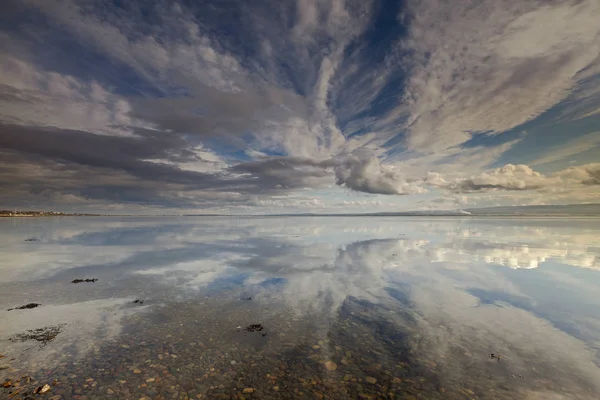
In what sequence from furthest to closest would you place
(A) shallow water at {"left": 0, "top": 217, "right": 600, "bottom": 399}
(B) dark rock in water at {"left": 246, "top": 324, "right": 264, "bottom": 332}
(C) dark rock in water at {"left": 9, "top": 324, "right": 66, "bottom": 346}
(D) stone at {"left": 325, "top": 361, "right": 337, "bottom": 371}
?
(B) dark rock in water at {"left": 246, "top": 324, "right": 264, "bottom": 332}, (C) dark rock in water at {"left": 9, "top": 324, "right": 66, "bottom": 346}, (D) stone at {"left": 325, "top": 361, "right": 337, "bottom": 371}, (A) shallow water at {"left": 0, "top": 217, "right": 600, "bottom": 399}

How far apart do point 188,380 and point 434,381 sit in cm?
788

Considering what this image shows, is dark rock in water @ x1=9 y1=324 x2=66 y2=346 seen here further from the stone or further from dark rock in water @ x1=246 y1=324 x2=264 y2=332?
the stone

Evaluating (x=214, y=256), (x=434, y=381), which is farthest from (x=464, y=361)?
(x=214, y=256)

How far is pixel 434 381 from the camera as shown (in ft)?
28.8

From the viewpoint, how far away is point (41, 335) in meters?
11.4

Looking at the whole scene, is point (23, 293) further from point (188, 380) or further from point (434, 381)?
point (434, 381)

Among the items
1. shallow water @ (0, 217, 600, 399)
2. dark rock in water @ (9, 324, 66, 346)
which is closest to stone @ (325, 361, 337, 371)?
shallow water @ (0, 217, 600, 399)

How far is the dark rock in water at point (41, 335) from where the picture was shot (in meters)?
11.0

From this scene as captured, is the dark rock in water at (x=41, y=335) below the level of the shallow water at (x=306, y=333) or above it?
above

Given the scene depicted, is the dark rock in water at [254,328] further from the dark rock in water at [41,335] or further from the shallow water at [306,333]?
the dark rock in water at [41,335]

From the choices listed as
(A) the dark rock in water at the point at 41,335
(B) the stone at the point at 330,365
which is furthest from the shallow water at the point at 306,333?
(A) the dark rock in water at the point at 41,335

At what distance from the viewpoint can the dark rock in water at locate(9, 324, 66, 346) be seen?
36.1 feet

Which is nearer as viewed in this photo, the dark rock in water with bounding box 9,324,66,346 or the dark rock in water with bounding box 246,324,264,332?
the dark rock in water with bounding box 9,324,66,346

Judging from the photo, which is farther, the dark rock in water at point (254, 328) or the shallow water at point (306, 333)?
the dark rock in water at point (254, 328)
